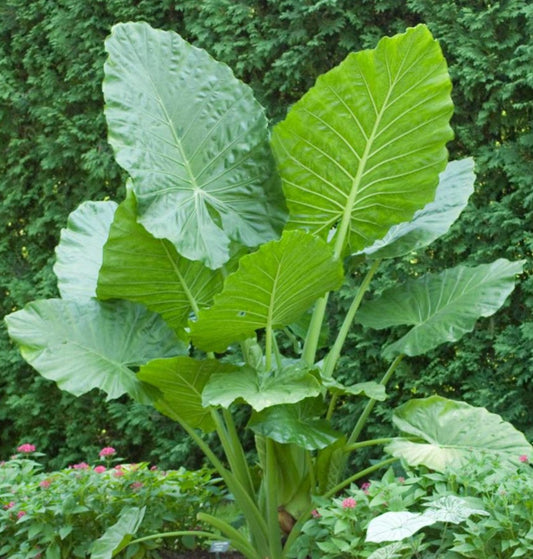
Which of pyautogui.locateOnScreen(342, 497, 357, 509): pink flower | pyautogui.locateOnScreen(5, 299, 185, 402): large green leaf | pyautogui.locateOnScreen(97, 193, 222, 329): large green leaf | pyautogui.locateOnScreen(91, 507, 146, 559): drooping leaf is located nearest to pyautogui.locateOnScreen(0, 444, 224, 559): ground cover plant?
pyautogui.locateOnScreen(91, 507, 146, 559): drooping leaf

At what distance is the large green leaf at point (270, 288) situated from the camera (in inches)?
103

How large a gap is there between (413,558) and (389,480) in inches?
9.4

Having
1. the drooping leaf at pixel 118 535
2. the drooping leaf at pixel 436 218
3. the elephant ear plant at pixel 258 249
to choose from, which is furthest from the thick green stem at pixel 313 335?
the drooping leaf at pixel 118 535

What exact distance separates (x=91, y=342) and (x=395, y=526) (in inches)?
55.6

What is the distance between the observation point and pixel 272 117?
4352 millimetres

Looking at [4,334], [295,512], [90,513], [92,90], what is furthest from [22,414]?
[295,512]

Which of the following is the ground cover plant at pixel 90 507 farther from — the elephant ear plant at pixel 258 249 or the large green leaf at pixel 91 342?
the large green leaf at pixel 91 342

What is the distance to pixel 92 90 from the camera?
5.05 meters

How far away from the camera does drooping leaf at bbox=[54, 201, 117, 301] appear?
3359 mm

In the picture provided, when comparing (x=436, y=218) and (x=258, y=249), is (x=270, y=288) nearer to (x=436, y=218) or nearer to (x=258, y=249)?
(x=258, y=249)

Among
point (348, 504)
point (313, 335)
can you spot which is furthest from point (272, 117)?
point (348, 504)

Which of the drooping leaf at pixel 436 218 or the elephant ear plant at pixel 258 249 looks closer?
the elephant ear plant at pixel 258 249

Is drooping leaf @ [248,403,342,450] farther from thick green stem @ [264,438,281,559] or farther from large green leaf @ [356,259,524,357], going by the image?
large green leaf @ [356,259,524,357]

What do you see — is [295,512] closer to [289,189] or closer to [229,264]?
[229,264]
